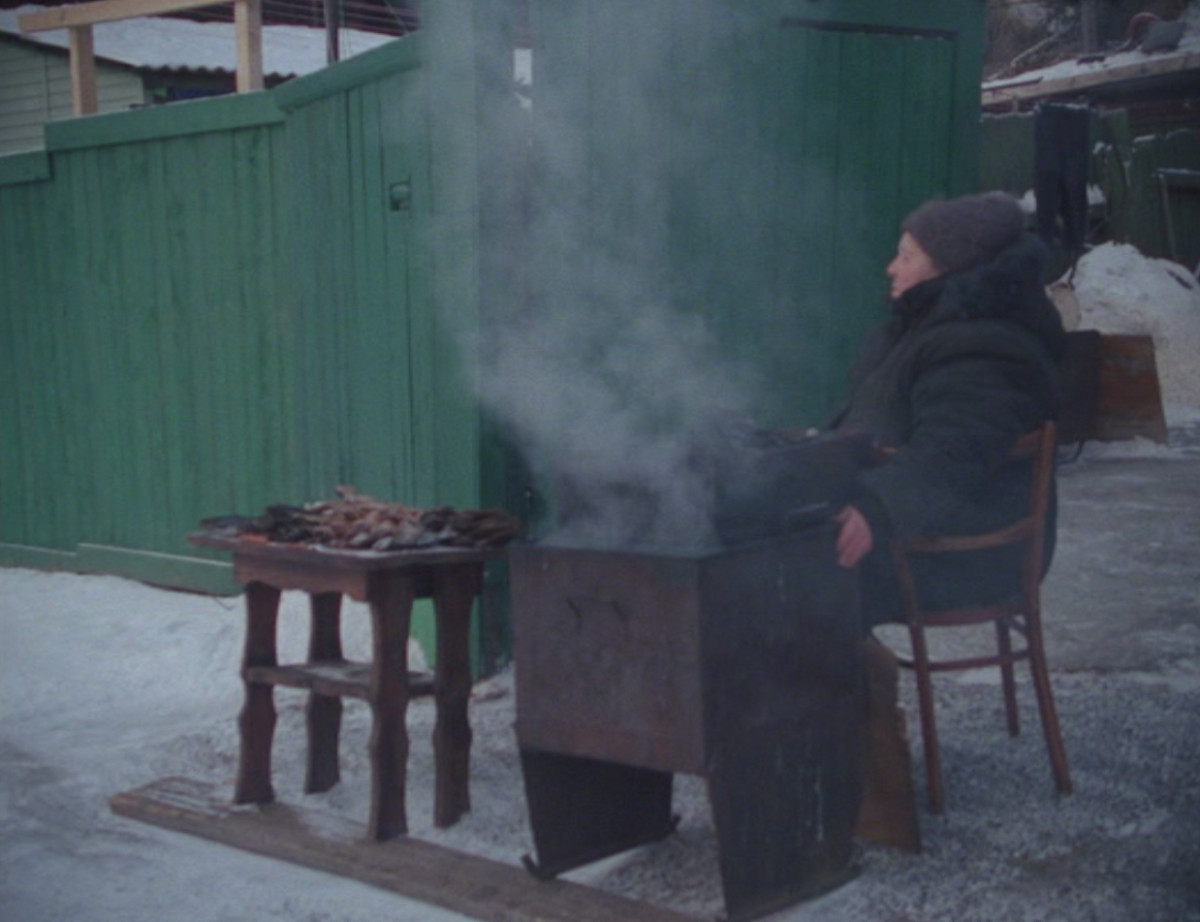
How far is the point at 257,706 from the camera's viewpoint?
429 cm

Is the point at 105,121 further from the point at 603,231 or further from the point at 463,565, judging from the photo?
the point at 463,565

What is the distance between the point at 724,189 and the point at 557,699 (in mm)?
3000

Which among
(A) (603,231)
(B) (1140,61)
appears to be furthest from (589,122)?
(B) (1140,61)

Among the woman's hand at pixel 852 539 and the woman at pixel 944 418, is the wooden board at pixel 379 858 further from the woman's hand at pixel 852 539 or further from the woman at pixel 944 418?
the woman's hand at pixel 852 539

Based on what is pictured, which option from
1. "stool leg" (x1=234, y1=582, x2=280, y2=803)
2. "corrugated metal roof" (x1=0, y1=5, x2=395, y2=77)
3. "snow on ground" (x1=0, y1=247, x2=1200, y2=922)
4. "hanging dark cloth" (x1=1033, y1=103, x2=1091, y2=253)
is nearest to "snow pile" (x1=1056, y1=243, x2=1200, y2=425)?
"hanging dark cloth" (x1=1033, y1=103, x2=1091, y2=253)

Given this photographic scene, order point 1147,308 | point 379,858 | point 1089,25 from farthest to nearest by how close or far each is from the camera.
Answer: point 1089,25
point 1147,308
point 379,858

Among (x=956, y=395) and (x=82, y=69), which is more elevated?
(x=82, y=69)

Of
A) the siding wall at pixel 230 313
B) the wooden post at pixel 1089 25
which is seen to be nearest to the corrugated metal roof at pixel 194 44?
the siding wall at pixel 230 313

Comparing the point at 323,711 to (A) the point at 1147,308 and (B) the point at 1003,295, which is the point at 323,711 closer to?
(B) the point at 1003,295

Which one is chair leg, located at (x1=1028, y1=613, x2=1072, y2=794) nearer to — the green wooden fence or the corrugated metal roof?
the green wooden fence

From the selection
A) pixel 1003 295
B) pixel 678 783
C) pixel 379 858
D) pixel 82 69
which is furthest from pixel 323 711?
pixel 82 69

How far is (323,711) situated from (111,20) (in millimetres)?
5174

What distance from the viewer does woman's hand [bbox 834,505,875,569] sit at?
3428 millimetres

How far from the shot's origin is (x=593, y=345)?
5312 mm
